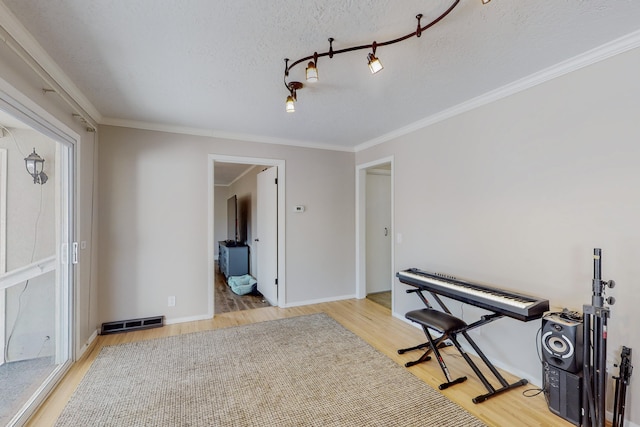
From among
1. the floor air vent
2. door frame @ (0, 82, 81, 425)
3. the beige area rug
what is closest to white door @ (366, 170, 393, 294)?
the beige area rug

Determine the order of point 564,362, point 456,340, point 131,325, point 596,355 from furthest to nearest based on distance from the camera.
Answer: point 131,325 < point 456,340 < point 564,362 < point 596,355

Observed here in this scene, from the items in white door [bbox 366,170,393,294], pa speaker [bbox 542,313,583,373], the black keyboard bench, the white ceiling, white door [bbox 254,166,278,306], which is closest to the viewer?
the white ceiling

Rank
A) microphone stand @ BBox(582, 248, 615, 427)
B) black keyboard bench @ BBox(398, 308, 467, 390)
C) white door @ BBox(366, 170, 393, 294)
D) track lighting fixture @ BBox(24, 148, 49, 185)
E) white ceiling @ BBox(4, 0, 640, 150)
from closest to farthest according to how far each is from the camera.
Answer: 1. white ceiling @ BBox(4, 0, 640, 150)
2. microphone stand @ BBox(582, 248, 615, 427)
3. track lighting fixture @ BBox(24, 148, 49, 185)
4. black keyboard bench @ BBox(398, 308, 467, 390)
5. white door @ BBox(366, 170, 393, 294)

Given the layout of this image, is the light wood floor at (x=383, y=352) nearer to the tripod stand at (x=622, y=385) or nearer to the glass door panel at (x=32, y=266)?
the glass door panel at (x=32, y=266)

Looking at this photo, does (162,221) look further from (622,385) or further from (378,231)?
(622,385)

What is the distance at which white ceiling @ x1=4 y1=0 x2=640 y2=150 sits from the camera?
1523 mm

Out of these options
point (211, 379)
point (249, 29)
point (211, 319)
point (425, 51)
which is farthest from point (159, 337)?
point (425, 51)

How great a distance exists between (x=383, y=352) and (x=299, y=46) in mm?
2677

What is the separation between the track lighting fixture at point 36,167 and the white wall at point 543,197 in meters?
3.50

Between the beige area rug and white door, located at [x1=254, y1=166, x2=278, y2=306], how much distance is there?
1259 mm

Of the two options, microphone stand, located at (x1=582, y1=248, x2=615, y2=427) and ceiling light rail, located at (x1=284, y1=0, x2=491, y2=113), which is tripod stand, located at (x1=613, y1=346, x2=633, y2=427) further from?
ceiling light rail, located at (x1=284, y1=0, x2=491, y2=113)

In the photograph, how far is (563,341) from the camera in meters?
1.82

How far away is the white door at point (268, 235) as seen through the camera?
13.8 feet

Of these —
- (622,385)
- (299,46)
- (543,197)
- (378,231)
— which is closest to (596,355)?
(622,385)
